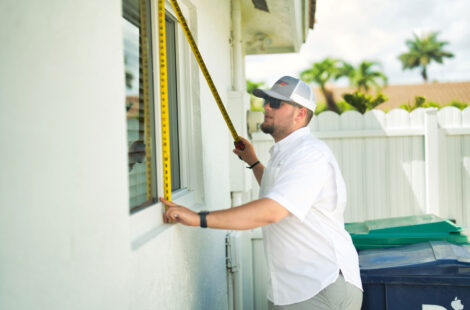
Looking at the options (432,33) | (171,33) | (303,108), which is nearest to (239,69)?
(171,33)

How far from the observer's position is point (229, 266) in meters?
3.63

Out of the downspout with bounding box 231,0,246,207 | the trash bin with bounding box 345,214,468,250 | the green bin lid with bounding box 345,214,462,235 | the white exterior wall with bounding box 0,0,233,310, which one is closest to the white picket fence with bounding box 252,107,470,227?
the downspout with bounding box 231,0,246,207

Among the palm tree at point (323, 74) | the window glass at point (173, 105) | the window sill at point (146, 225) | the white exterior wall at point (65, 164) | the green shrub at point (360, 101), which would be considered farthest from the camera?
the palm tree at point (323, 74)

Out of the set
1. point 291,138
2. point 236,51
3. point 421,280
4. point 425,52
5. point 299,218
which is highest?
point 425,52

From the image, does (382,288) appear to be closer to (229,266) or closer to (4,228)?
(229,266)

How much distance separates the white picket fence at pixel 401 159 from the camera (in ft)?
20.2

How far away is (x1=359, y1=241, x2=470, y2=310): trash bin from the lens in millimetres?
2783

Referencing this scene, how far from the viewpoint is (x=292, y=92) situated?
245 centimetres

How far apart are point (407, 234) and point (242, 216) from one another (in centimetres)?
168

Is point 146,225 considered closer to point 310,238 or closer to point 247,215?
point 247,215

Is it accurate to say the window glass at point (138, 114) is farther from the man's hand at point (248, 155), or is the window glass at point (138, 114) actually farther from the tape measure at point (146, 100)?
the man's hand at point (248, 155)

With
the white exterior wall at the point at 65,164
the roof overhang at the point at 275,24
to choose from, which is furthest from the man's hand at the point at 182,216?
the roof overhang at the point at 275,24

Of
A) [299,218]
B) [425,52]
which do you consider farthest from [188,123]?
[425,52]

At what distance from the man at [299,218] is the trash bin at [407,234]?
0.94 m
